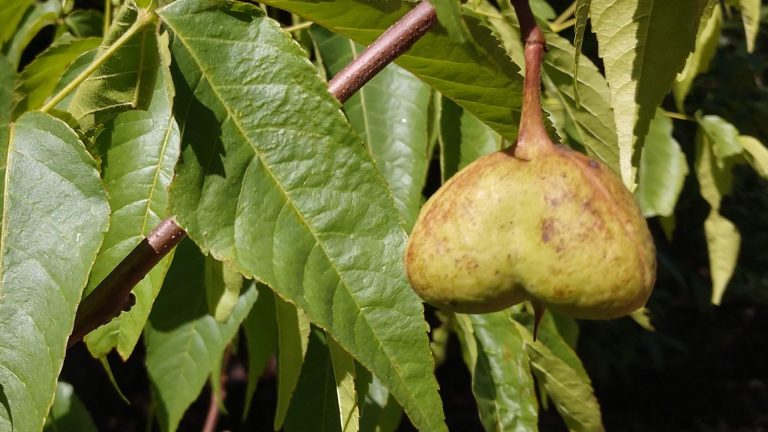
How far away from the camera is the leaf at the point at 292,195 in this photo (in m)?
0.72

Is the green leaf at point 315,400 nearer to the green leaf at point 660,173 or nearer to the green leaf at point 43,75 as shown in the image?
the green leaf at point 43,75

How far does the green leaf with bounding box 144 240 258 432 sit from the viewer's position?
1441mm

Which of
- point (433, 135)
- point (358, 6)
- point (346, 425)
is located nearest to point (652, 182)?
point (433, 135)

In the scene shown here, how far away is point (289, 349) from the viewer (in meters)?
1.22

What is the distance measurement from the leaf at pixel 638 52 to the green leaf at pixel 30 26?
1005 millimetres

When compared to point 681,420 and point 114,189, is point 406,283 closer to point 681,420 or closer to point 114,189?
point 114,189

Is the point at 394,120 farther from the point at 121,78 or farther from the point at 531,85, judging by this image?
the point at 531,85

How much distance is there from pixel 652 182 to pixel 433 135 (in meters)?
0.53

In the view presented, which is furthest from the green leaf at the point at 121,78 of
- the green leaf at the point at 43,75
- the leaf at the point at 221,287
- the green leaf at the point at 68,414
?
the green leaf at the point at 68,414

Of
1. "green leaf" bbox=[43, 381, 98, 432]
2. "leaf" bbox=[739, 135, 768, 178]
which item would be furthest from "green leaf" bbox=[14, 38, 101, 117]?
"leaf" bbox=[739, 135, 768, 178]

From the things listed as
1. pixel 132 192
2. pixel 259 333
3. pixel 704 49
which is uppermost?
pixel 132 192

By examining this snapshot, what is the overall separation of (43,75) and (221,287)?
1.25 feet

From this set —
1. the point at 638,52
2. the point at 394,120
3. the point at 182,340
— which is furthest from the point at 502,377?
the point at 638,52

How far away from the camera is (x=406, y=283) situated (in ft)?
2.40
